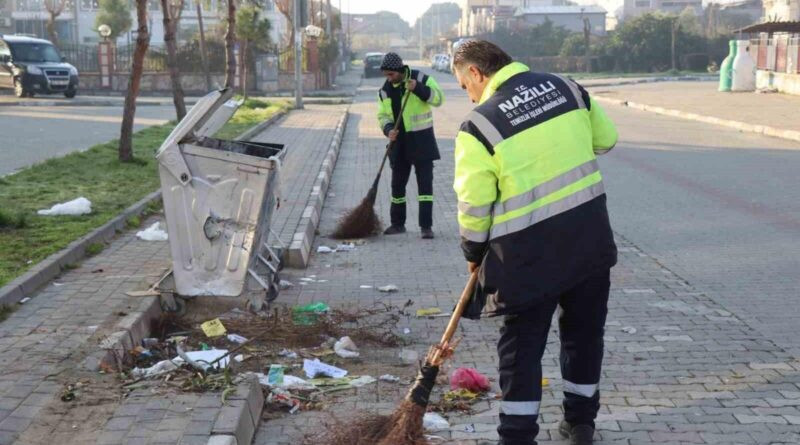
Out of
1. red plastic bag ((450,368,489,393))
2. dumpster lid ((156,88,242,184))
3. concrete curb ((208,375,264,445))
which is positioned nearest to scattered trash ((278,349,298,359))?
concrete curb ((208,375,264,445))

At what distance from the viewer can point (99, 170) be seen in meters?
13.9

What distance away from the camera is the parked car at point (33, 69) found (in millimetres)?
35156

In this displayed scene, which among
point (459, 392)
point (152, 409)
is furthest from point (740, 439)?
point (152, 409)

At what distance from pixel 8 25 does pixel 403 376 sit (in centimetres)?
7818

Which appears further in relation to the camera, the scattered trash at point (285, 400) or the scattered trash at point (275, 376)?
the scattered trash at point (275, 376)

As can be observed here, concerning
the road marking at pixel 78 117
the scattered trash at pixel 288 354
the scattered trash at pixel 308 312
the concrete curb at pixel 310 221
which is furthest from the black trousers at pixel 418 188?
the road marking at pixel 78 117

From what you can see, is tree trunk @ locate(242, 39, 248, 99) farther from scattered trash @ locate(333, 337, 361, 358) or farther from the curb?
scattered trash @ locate(333, 337, 361, 358)

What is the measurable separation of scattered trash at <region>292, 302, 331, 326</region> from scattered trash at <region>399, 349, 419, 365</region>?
74 cm

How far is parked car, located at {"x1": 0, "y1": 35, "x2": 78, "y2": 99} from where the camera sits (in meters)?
35.2

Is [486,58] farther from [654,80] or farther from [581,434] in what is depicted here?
[654,80]

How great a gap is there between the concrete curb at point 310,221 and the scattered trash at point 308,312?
149cm

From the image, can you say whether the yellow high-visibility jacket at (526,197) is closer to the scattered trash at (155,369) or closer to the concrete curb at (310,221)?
the scattered trash at (155,369)

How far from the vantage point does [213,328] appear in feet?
20.8

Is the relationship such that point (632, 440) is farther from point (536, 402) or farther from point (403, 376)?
point (403, 376)
